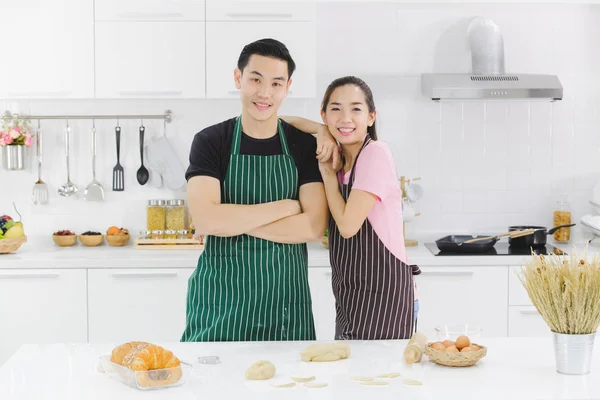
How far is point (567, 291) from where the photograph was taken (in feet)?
6.07

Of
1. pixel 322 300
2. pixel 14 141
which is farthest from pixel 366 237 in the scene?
pixel 14 141

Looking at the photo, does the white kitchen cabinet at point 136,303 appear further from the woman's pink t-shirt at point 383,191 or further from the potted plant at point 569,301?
the potted plant at point 569,301

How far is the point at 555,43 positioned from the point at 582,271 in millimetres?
3004

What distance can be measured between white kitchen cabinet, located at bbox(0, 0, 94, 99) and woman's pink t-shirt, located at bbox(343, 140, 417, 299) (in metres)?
2.11

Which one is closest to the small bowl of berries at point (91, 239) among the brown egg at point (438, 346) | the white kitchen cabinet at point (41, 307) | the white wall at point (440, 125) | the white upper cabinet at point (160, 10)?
the white wall at point (440, 125)

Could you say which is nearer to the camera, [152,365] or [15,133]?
[152,365]

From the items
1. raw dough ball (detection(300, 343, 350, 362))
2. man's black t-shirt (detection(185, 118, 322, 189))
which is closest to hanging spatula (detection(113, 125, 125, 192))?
man's black t-shirt (detection(185, 118, 322, 189))

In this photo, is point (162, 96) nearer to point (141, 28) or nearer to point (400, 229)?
point (141, 28)

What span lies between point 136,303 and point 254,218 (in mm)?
1699

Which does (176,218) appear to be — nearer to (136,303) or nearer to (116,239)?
(116,239)

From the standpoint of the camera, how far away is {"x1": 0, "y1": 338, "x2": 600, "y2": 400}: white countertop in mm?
1801

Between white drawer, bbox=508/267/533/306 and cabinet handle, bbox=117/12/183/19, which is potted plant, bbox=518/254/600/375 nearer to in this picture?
white drawer, bbox=508/267/533/306

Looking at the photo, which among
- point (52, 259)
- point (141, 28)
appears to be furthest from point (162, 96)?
point (52, 259)

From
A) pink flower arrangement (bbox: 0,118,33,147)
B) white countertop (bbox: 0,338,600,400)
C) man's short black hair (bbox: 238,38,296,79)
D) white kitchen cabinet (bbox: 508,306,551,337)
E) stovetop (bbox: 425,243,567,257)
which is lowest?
white kitchen cabinet (bbox: 508,306,551,337)
